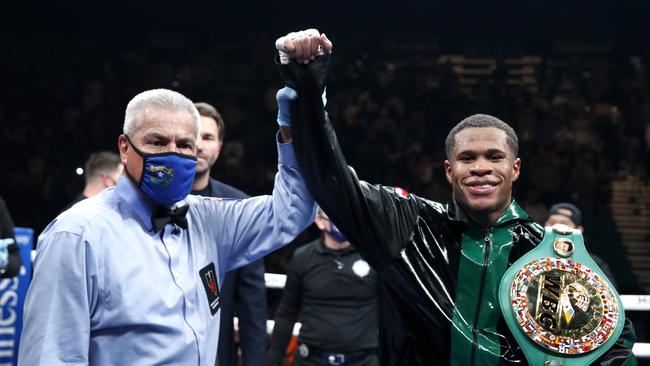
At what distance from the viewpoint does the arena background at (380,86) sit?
8.18m

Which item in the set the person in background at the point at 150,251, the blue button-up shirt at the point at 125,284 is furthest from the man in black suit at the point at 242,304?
the blue button-up shirt at the point at 125,284

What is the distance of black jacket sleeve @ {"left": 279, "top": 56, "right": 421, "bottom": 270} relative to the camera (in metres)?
1.89

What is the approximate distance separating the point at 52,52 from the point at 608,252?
6504mm

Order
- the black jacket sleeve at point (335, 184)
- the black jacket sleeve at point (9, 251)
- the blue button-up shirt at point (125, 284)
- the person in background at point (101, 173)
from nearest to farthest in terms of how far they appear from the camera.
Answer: the blue button-up shirt at point (125, 284) → the black jacket sleeve at point (335, 184) → the black jacket sleeve at point (9, 251) → the person in background at point (101, 173)

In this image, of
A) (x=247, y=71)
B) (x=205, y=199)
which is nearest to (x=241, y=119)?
(x=247, y=71)

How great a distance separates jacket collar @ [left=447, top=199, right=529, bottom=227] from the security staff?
2.02m

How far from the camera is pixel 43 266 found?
1.81 m

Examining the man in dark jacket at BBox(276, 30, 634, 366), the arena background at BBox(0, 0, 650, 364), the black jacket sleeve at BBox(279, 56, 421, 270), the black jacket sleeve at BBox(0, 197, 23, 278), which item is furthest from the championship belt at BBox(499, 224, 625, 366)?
the arena background at BBox(0, 0, 650, 364)

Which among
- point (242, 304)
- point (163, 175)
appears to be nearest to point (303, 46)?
point (163, 175)

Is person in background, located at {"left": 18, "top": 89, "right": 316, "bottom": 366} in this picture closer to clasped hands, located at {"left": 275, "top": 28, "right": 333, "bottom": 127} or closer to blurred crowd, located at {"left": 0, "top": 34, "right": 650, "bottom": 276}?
clasped hands, located at {"left": 275, "top": 28, "right": 333, "bottom": 127}

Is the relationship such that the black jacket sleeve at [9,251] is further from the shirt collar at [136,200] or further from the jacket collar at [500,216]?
the jacket collar at [500,216]

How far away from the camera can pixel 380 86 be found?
942 cm

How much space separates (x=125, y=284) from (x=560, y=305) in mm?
1014

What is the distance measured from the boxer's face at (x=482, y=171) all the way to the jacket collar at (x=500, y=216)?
13 mm
